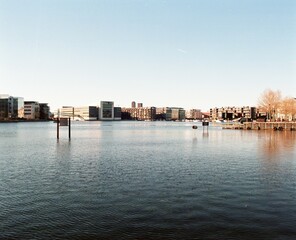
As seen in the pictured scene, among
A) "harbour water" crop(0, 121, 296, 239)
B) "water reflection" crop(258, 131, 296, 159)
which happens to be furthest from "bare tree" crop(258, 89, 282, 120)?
"harbour water" crop(0, 121, 296, 239)

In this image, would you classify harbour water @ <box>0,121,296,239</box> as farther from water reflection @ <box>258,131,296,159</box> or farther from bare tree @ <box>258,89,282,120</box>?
bare tree @ <box>258,89,282,120</box>

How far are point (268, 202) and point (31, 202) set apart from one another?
16435 millimetres

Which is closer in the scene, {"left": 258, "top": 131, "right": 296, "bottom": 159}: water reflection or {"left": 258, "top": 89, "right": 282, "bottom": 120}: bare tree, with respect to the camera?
{"left": 258, "top": 131, "right": 296, "bottom": 159}: water reflection

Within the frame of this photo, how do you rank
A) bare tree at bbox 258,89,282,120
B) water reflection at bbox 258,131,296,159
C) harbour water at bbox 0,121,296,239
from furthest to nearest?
bare tree at bbox 258,89,282,120, water reflection at bbox 258,131,296,159, harbour water at bbox 0,121,296,239

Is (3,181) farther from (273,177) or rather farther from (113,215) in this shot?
(273,177)

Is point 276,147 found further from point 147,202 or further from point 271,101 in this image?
point 271,101

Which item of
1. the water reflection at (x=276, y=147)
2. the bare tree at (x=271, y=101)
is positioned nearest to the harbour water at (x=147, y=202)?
the water reflection at (x=276, y=147)

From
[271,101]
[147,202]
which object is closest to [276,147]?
[147,202]

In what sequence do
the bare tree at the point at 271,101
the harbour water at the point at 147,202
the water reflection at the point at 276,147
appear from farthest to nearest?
the bare tree at the point at 271,101 → the water reflection at the point at 276,147 → the harbour water at the point at 147,202

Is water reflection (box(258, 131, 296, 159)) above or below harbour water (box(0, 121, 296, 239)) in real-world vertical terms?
above

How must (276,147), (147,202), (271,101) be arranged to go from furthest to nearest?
(271,101)
(276,147)
(147,202)

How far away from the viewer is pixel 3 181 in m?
29.1

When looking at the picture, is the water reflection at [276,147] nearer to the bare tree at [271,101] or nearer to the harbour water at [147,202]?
the harbour water at [147,202]

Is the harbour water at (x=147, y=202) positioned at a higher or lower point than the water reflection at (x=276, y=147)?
lower
